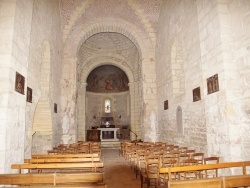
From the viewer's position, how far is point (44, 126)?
8.88 meters

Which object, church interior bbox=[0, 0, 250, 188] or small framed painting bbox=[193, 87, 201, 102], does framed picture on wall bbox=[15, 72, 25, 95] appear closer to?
church interior bbox=[0, 0, 250, 188]

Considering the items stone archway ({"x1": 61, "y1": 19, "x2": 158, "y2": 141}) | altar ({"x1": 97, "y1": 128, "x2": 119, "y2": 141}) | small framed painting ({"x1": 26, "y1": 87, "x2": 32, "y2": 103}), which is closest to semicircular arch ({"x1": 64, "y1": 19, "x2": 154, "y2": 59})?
stone archway ({"x1": 61, "y1": 19, "x2": 158, "y2": 141})

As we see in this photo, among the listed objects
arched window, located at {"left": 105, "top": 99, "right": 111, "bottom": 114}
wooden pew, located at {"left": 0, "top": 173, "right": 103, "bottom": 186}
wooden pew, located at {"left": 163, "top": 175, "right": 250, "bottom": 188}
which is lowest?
wooden pew, located at {"left": 0, "top": 173, "right": 103, "bottom": 186}

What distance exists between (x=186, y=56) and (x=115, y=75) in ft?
48.6

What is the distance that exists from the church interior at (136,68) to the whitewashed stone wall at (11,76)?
0.02 meters

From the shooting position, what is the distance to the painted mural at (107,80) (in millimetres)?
22188

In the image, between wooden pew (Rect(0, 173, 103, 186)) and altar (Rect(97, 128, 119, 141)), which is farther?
altar (Rect(97, 128, 119, 141))

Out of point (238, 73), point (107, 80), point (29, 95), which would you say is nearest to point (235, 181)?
point (238, 73)

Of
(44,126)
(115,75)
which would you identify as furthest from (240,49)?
(115,75)

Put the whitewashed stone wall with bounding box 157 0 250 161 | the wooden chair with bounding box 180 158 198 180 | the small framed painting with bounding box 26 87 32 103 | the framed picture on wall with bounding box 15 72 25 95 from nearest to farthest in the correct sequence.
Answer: the wooden chair with bounding box 180 158 198 180, the framed picture on wall with bounding box 15 72 25 95, the whitewashed stone wall with bounding box 157 0 250 161, the small framed painting with bounding box 26 87 32 103

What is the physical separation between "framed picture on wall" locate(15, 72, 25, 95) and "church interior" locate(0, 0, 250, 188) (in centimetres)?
3

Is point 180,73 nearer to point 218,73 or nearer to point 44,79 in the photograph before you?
point 218,73

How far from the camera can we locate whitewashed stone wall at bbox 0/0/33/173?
4422mm

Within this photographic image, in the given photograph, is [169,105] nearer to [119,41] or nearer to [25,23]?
[25,23]
